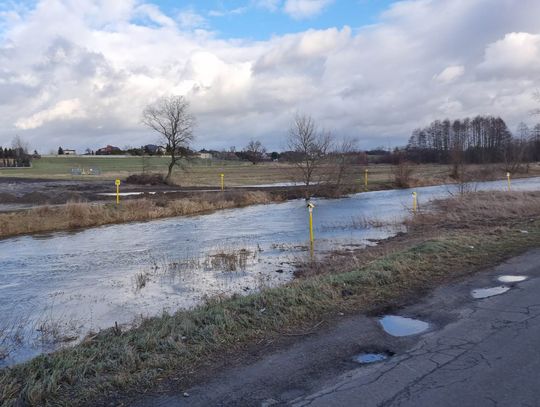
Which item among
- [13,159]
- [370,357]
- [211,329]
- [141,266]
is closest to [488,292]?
[370,357]

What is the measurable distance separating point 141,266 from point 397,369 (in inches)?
455

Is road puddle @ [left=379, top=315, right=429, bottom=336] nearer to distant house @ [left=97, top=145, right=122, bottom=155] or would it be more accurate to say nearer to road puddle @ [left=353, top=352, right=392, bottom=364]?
road puddle @ [left=353, top=352, right=392, bottom=364]

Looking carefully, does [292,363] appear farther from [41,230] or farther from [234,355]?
[41,230]

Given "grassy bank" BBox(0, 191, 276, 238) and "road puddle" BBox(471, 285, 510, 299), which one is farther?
"grassy bank" BBox(0, 191, 276, 238)

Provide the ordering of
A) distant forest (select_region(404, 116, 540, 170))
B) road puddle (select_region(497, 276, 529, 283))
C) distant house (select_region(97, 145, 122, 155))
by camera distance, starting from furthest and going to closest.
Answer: distant house (select_region(97, 145, 122, 155)), distant forest (select_region(404, 116, 540, 170)), road puddle (select_region(497, 276, 529, 283))

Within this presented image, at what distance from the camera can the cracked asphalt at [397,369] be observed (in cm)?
468

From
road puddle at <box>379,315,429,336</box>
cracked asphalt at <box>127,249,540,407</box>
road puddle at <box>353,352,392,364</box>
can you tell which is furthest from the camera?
road puddle at <box>379,315,429,336</box>

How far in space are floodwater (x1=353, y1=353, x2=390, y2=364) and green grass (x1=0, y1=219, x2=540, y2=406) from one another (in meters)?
1.24

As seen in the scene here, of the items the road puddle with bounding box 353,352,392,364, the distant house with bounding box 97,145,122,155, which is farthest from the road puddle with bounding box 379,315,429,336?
the distant house with bounding box 97,145,122,155

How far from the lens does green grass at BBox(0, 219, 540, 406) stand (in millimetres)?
5188

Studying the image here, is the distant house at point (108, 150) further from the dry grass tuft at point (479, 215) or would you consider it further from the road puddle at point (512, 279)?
the road puddle at point (512, 279)

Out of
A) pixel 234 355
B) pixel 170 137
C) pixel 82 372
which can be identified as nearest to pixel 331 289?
pixel 234 355

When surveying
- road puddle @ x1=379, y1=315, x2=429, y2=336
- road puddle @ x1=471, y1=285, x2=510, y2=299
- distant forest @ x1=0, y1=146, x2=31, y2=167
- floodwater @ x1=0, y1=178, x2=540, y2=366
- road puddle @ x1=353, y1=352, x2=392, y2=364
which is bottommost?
floodwater @ x1=0, y1=178, x2=540, y2=366

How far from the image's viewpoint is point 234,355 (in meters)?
5.94
